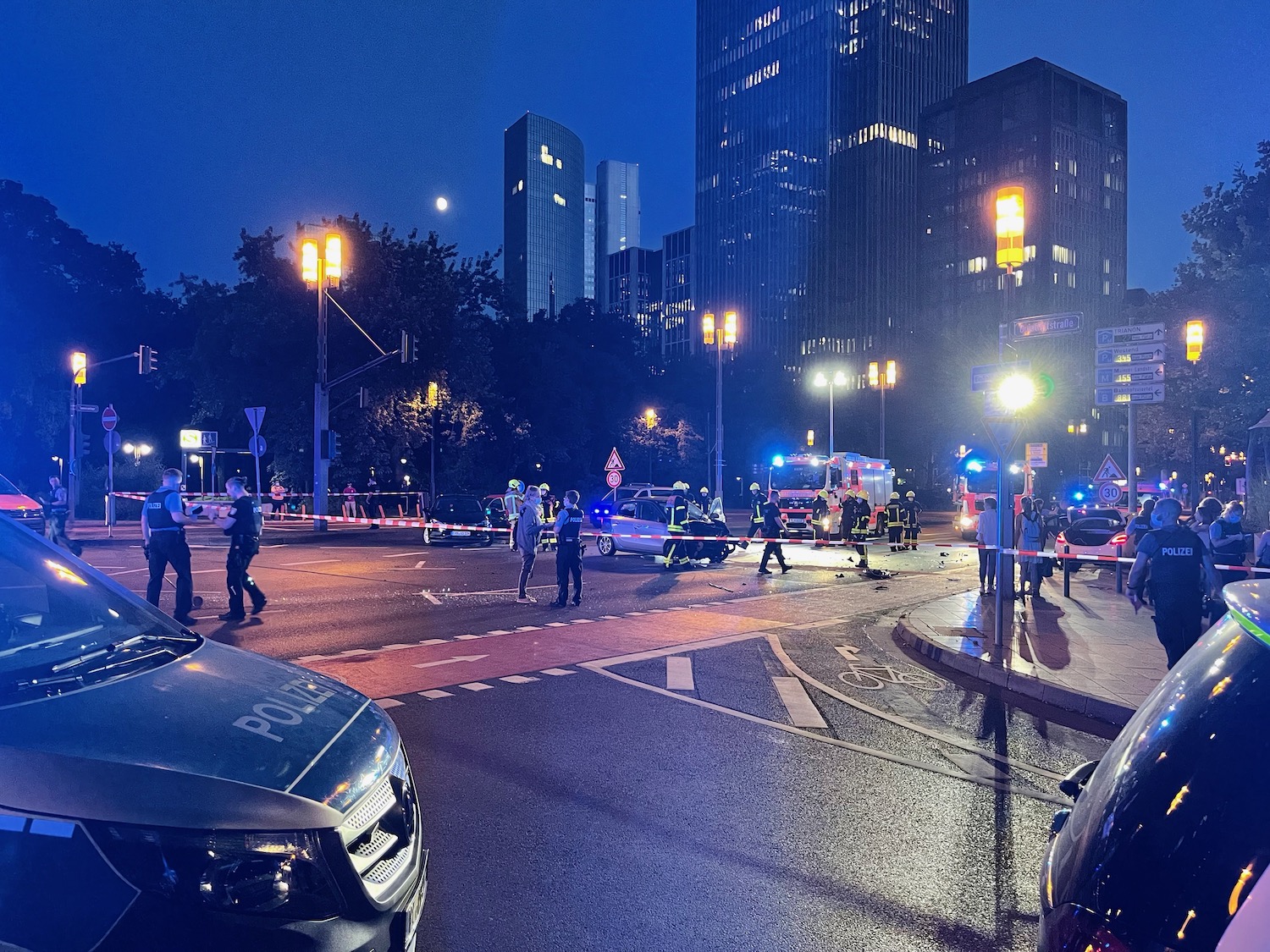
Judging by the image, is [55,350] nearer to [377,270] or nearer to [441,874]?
[377,270]

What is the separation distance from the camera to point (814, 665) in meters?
10.2

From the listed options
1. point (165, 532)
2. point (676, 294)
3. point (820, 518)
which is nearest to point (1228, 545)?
point (165, 532)

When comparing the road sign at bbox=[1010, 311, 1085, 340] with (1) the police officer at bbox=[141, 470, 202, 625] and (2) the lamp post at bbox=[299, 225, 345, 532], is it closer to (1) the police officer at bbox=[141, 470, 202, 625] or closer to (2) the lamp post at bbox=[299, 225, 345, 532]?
(1) the police officer at bbox=[141, 470, 202, 625]

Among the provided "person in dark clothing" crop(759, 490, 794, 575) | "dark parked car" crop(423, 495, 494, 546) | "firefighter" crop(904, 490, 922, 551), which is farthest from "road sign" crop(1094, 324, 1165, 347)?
"dark parked car" crop(423, 495, 494, 546)

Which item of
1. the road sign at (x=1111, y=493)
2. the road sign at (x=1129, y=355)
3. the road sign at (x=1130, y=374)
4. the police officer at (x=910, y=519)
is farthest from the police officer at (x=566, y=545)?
the police officer at (x=910, y=519)

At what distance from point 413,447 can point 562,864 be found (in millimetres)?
38752

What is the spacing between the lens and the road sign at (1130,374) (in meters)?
18.5

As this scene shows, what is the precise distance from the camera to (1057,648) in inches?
450

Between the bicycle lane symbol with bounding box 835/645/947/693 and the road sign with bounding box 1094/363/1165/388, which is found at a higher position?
the road sign with bounding box 1094/363/1165/388

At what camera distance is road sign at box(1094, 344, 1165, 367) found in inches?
731

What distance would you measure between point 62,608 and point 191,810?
207cm

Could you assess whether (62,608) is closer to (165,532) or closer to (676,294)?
(165,532)

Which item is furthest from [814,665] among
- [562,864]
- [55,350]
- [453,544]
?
[55,350]

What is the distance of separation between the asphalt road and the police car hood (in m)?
1.50
